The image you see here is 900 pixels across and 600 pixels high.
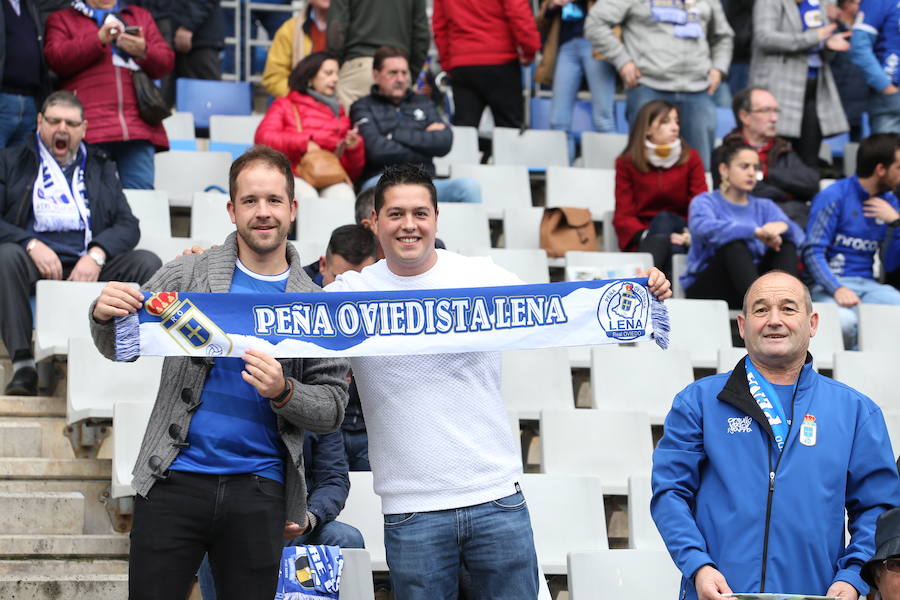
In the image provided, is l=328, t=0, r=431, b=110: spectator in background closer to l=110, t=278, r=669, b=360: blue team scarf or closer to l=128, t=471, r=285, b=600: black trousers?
l=110, t=278, r=669, b=360: blue team scarf

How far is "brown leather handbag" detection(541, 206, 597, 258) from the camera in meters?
7.04

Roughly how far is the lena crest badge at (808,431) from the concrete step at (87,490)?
8.66 ft

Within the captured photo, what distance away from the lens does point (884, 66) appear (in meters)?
8.91

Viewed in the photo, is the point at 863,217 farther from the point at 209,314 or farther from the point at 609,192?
the point at 209,314

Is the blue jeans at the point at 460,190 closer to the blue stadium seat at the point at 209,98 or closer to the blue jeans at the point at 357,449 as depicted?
the blue stadium seat at the point at 209,98

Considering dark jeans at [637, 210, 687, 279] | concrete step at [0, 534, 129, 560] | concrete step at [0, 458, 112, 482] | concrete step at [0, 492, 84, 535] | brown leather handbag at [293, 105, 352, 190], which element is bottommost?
concrete step at [0, 534, 129, 560]

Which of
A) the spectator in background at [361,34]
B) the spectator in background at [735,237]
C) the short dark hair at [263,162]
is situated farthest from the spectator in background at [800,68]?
the short dark hair at [263,162]

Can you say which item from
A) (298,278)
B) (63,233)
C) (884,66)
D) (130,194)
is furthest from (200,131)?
(298,278)

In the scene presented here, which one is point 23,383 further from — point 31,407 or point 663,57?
point 663,57

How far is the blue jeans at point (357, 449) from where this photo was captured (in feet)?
15.7

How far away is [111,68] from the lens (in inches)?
274

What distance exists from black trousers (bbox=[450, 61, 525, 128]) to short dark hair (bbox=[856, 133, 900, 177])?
2.24m

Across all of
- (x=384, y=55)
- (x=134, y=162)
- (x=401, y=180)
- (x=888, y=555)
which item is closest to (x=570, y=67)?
(x=384, y=55)

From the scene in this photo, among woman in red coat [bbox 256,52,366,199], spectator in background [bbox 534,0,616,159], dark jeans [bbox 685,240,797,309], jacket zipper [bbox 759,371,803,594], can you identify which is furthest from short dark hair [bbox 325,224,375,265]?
spectator in background [bbox 534,0,616,159]
